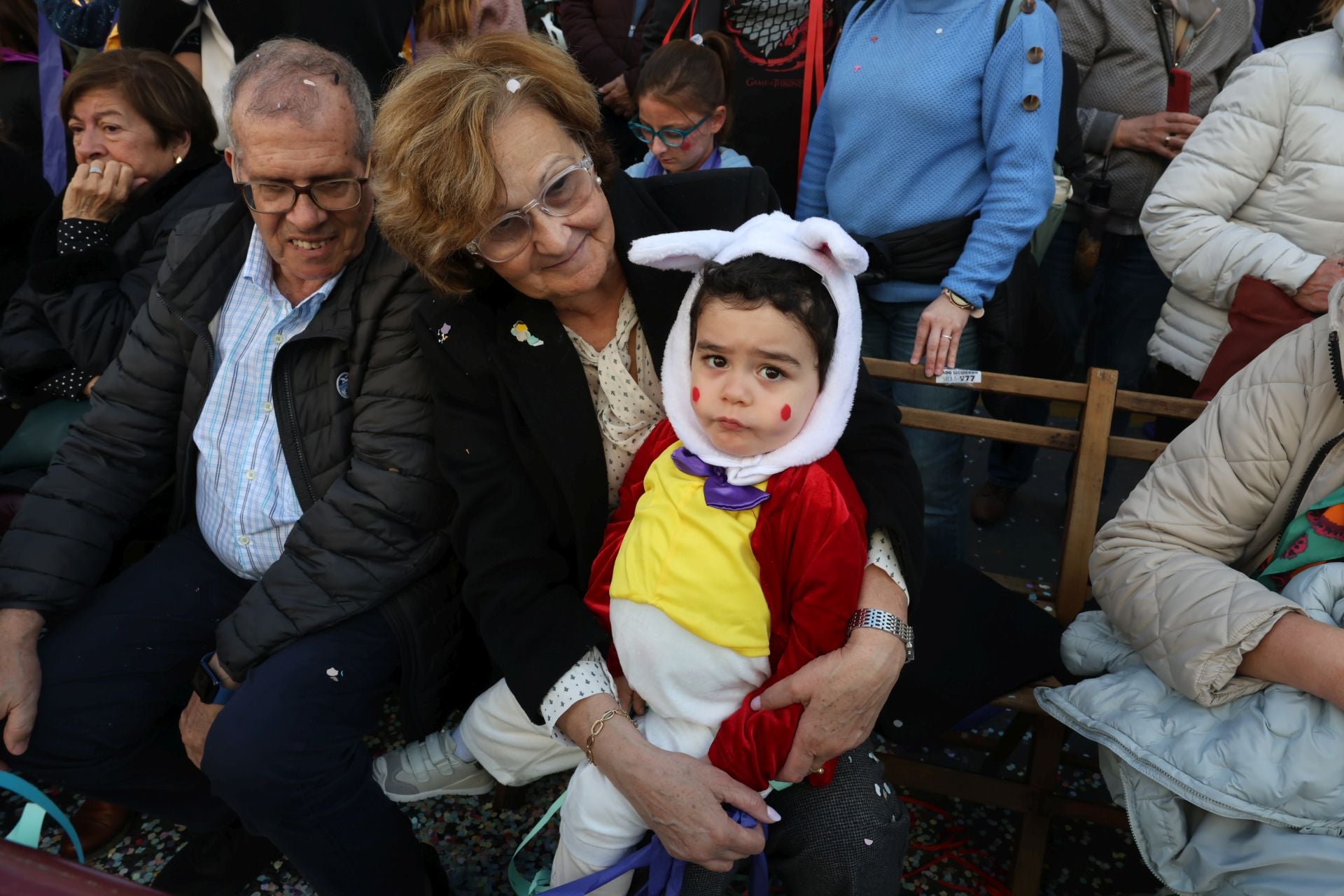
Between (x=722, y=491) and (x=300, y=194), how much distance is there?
3.68 ft

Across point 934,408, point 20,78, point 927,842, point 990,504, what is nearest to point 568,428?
point 934,408

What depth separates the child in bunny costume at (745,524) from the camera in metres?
1.72

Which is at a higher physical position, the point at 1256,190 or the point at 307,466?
the point at 1256,190

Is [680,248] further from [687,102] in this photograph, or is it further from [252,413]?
[687,102]

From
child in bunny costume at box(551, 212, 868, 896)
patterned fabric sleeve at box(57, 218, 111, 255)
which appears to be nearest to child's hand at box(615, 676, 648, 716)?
child in bunny costume at box(551, 212, 868, 896)

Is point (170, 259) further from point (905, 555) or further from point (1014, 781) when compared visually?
point (1014, 781)

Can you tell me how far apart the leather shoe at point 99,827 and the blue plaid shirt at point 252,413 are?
0.96 meters

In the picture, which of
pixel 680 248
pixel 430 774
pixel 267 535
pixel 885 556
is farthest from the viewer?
pixel 430 774

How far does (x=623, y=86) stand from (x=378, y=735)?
2.75 meters

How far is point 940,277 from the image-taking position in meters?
2.95

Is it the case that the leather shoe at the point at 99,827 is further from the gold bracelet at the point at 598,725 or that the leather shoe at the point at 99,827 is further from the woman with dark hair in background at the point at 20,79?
the woman with dark hair in background at the point at 20,79

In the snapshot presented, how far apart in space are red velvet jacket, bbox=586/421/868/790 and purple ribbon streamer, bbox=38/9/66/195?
3.25 meters

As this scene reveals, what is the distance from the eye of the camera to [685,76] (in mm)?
3322

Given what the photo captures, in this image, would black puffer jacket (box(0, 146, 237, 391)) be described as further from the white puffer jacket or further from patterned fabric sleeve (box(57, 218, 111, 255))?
the white puffer jacket
